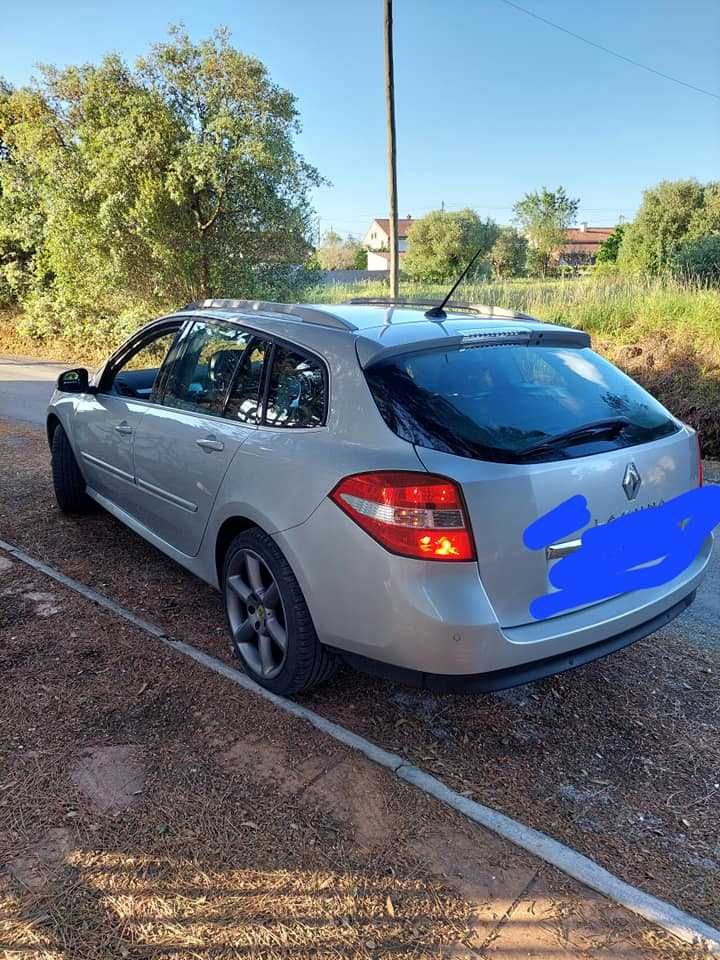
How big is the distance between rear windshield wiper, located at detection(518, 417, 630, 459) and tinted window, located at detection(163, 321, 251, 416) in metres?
1.54

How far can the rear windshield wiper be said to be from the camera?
2.45 meters

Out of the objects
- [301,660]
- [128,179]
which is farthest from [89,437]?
[128,179]

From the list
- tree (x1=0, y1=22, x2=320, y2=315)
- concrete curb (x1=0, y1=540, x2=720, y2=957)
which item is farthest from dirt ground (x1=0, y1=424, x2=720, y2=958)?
tree (x1=0, y1=22, x2=320, y2=315)

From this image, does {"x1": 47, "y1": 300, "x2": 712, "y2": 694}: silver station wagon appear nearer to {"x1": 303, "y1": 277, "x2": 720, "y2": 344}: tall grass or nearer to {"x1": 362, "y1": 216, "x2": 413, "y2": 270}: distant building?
{"x1": 303, "y1": 277, "x2": 720, "y2": 344}: tall grass

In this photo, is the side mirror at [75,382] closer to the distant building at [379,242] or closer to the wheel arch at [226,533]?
the wheel arch at [226,533]

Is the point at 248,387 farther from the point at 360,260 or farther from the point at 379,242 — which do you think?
the point at 379,242

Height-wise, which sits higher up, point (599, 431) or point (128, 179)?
point (128, 179)

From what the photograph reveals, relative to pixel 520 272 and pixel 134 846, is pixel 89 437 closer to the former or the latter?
pixel 134 846

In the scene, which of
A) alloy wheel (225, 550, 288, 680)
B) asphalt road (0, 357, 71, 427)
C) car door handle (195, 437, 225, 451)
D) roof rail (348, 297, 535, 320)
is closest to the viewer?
alloy wheel (225, 550, 288, 680)

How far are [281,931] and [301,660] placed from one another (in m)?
1.02

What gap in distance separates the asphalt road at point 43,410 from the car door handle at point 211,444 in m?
2.61

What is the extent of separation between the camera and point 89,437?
455 cm

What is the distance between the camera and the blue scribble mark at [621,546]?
240cm

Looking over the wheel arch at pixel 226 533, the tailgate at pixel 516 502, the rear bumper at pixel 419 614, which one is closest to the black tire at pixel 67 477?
the wheel arch at pixel 226 533
